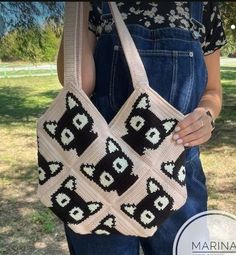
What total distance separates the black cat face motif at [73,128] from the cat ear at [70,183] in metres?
0.04

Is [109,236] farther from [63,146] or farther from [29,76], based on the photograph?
[29,76]

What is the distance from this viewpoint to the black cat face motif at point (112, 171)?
0.69 m

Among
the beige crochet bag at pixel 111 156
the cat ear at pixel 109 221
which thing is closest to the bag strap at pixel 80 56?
the beige crochet bag at pixel 111 156

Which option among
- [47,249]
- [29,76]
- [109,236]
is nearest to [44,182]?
[109,236]

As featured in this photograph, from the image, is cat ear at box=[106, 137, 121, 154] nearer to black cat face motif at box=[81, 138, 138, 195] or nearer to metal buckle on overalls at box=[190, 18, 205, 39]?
black cat face motif at box=[81, 138, 138, 195]

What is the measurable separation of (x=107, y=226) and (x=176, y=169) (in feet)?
0.48

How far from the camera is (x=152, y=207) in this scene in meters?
0.71

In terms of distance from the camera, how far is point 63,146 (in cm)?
71

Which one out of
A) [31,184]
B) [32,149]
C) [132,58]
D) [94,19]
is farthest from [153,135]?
[32,149]

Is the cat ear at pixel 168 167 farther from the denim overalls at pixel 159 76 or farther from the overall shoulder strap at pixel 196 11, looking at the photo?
the overall shoulder strap at pixel 196 11

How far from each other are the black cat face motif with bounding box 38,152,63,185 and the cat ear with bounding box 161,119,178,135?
170 millimetres

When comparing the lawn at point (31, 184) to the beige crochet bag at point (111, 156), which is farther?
the lawn at point (31, 184)

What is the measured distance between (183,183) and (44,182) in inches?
8.6

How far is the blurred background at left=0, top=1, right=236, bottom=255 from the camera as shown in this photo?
0.61 metres
